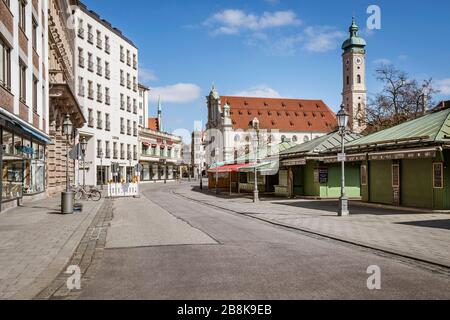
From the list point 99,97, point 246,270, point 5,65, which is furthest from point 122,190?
point 99,97

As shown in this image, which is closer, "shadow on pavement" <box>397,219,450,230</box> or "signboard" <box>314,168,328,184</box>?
"shadow on pavement" <box>397,219,450,230</box>

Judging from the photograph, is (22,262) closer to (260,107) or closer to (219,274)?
(219,274)

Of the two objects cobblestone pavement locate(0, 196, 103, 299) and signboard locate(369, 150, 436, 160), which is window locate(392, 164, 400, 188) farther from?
cobblestone pavement locate(0, 196, 103, 299)

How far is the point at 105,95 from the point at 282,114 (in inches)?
2757

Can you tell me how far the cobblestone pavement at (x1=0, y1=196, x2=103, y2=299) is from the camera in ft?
22.6

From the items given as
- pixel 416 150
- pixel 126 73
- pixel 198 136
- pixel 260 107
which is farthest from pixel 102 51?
pixel 198 136

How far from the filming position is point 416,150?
18547 millimetres

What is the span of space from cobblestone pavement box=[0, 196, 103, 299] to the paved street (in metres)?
0.78

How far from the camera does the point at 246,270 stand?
302 inches

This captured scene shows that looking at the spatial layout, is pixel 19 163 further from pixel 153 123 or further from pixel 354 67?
pixel 354 67

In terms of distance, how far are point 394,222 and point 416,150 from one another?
13.6 feet

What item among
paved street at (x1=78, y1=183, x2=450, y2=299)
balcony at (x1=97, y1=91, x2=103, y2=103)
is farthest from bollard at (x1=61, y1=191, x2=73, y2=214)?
balcony at (x1=97, y1=91, x2=103, y2=103)

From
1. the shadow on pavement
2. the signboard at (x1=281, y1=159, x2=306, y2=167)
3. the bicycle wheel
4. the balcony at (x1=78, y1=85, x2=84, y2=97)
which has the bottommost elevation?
the shadow on pavement

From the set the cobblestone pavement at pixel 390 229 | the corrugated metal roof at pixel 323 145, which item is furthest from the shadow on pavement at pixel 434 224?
the corrugated metal roof at pixel 323 145
